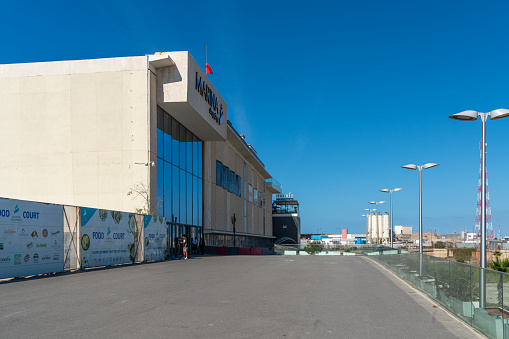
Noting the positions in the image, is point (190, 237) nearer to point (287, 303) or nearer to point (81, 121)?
point (81, 121)

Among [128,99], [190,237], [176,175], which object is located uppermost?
[128,99]

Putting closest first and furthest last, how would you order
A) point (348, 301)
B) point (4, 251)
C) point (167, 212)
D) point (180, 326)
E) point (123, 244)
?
point (180, 326)
point (348, 301)
point (4, 251)
point (123, 244)
point (167, 212)

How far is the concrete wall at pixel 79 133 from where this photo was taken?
110ft

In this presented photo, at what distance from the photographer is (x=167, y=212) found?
123 ft

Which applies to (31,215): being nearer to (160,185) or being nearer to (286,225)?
(160,185)

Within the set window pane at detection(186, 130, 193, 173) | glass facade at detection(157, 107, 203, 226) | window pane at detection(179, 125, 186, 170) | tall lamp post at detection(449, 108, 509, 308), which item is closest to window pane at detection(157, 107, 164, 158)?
glass facade at detection(157, 107, 203, 226)

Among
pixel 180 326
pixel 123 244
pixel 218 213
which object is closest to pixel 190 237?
pixel 218 213

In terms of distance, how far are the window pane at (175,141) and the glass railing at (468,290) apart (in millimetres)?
26288

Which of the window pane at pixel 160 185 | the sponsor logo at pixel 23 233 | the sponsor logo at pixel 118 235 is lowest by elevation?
the sponsor logo at pixel 118 235

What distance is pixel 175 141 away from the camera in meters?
40.2

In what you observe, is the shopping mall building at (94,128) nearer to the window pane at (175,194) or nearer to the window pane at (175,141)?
the window pane at (175,194)

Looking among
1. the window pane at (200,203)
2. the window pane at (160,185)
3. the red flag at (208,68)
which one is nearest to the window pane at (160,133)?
the window pane at (160,185)

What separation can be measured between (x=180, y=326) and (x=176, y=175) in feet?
104

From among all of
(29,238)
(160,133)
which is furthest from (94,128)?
(29,238)
